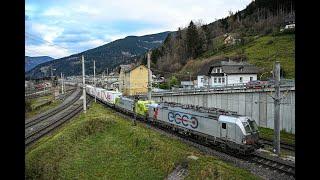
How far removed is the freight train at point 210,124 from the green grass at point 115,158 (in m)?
1.93

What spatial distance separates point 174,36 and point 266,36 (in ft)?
143

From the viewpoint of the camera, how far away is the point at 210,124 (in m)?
27.1

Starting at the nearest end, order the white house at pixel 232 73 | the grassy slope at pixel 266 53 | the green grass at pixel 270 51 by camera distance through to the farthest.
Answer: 1. the white house at pixel 232 73
2. the grassy slope at pixel 266 53
3. the green grass at pixel 270 51

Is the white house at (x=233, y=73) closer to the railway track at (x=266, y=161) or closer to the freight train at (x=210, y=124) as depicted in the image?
the freight train at (x=210, y=124)

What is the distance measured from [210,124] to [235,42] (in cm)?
9809

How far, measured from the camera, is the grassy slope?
80.5m

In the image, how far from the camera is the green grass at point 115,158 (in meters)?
21.9

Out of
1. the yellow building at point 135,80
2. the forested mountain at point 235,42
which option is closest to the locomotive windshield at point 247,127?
the yellow building at point 135,80

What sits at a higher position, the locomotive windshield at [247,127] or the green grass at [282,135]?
the locomotive windshield at [247,127]

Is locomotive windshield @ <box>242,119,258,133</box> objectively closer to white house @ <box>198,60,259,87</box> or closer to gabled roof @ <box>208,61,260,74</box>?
white house @ <box>198,60,259,87</box>

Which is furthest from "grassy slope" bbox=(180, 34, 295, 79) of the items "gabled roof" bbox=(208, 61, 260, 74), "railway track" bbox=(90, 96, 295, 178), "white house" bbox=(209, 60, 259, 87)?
"railway track" bbox=(90, 96, 295, 178)

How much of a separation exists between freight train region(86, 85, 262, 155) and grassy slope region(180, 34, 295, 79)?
4223 centimetres
